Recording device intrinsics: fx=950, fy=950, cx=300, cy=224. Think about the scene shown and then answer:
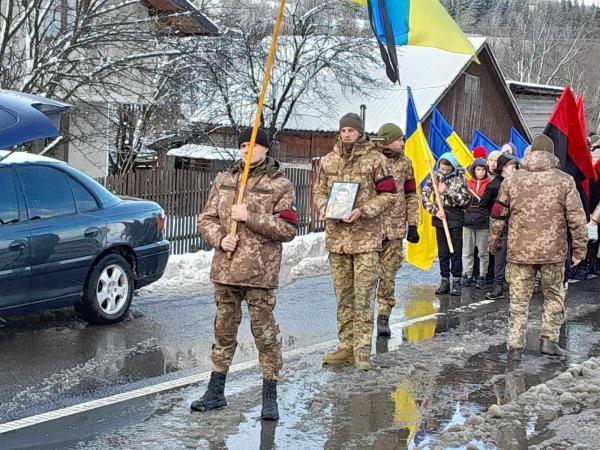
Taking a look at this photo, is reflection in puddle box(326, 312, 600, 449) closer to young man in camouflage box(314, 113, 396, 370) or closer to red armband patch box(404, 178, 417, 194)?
young man in camouflage box(314, 113, 396, 370)

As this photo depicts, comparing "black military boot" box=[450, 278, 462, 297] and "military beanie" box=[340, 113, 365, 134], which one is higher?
"military beanie" box=[340, 113, 365, 134]

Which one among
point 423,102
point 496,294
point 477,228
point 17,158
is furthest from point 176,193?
point 423,102

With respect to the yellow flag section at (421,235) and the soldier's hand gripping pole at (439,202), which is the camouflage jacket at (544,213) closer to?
the soldier's hand gripping pole at (439,202)

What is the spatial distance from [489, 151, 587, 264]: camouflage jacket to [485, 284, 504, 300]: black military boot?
3.16m

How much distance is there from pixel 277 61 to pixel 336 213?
76.5 ft

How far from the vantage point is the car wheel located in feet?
28.1

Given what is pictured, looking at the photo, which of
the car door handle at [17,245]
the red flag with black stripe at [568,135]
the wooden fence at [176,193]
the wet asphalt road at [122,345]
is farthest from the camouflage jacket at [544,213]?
the wooden fence at [176,193]

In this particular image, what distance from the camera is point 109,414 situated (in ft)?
19.1

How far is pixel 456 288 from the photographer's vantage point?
37.3ft

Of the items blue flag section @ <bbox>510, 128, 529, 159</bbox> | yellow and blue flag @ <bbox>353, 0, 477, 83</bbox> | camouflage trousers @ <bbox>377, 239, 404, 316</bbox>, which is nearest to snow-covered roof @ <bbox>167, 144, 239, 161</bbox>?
blue flag section @ <bbox>510, 128, 529, 159</bbox>

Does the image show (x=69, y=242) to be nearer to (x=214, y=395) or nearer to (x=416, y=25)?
(x=214, y=395)

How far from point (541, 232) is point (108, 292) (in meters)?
3.92

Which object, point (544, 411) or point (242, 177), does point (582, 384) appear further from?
point (242, 177)

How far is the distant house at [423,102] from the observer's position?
34.1 metres
